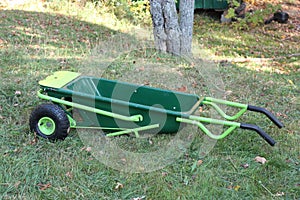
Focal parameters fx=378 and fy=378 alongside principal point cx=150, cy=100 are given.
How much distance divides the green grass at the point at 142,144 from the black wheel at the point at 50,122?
90 mm

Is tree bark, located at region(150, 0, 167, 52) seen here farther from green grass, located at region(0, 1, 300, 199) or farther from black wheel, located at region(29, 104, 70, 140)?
black wheel, located at region(29, 104, 70, 140)

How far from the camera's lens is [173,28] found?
242 inches

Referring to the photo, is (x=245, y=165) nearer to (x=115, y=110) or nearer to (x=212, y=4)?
(x=115, y=110)

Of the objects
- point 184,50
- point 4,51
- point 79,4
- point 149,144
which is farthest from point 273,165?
point 79,4

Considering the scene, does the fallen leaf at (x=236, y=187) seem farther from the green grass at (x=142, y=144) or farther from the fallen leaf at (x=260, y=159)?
the fallen leaf at (x=260, y=159)

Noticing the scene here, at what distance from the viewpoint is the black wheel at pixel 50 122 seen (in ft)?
11.3

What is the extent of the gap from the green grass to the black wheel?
0.29 ft

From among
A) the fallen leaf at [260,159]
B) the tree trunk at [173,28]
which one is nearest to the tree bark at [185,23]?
the tree trunk at [173,28]

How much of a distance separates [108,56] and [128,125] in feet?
8.67

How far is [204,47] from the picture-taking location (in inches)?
269

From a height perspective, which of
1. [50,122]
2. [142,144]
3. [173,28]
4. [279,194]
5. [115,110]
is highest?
[173,28]

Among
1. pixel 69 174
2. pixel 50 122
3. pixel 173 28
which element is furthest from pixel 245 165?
pixel 173 28

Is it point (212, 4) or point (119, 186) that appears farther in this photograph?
point (212, 4)

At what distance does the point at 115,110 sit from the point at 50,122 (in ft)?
2.16
